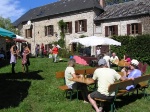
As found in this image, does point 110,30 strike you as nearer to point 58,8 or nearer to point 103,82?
point 58,8

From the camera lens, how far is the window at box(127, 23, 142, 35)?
28.6 meters

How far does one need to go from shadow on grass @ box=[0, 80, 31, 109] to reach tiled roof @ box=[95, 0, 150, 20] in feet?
63.1

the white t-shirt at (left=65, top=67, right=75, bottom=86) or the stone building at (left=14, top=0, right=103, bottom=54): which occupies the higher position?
the stone building at (left=14, top=0, right=103, bottom=54)

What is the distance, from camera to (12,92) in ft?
33.2

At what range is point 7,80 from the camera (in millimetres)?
12727

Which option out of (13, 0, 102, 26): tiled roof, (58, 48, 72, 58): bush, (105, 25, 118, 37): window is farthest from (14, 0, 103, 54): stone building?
(58, 48, 72, 58): bush

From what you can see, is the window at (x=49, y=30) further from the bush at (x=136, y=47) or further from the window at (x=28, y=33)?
the bush at (x=136, y=47)

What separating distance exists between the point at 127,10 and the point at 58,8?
11.0 m

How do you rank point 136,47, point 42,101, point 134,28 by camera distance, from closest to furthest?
point 42,101 → point 136,47 → point 134,28

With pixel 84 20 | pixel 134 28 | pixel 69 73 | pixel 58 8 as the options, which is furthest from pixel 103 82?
pixel 58 8

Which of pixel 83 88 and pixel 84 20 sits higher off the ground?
pixel 84 20

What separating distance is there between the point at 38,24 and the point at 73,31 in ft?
23.9

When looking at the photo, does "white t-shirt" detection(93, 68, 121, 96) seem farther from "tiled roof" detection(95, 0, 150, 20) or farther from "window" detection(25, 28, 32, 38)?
"window" detection(25, 28, 32, 38)

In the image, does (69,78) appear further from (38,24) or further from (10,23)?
(10,23)
